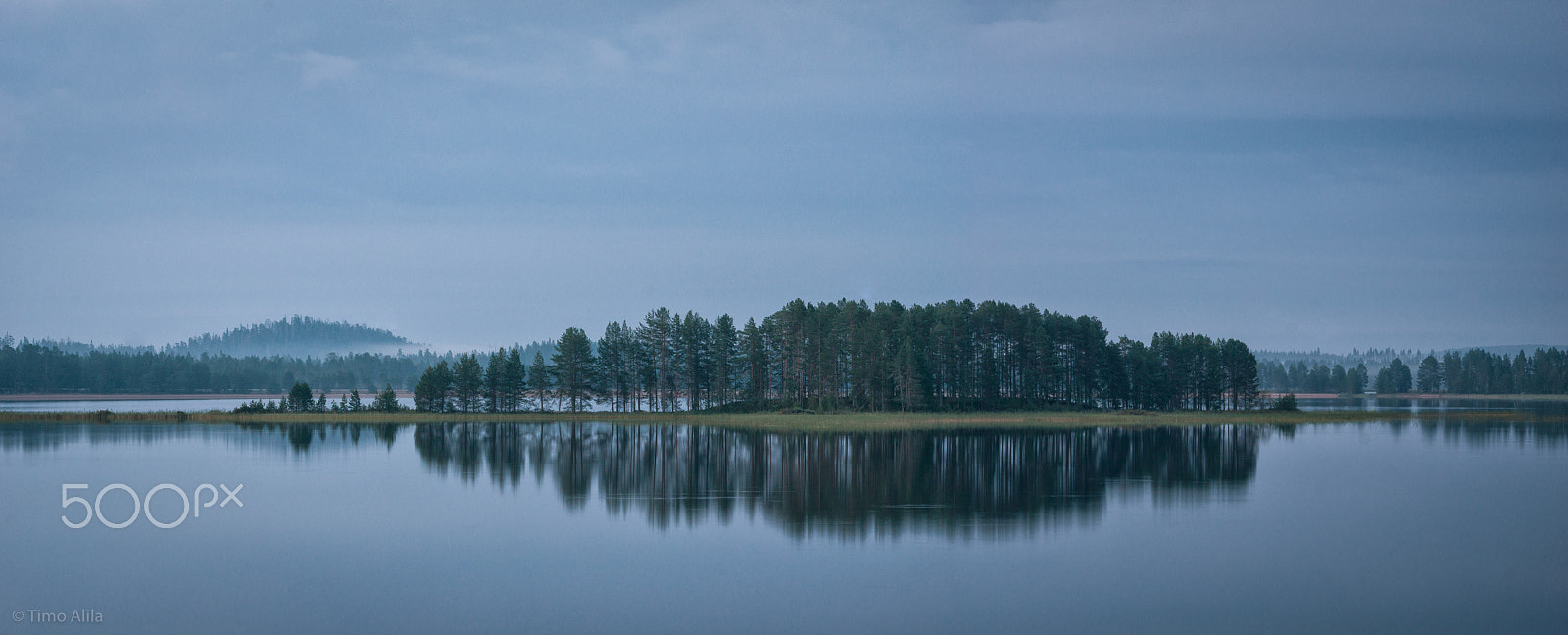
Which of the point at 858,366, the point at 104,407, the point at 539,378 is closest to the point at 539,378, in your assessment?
the point at 539,378

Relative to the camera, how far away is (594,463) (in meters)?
52.5

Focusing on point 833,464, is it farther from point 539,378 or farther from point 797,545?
point 539,378

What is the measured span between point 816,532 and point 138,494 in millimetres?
26527

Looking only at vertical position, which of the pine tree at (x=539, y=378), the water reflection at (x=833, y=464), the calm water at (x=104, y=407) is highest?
the pine tree at (x=539, y=378)

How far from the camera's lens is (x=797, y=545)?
28.1 metres

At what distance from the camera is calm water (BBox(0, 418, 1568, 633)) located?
2097 centimetres

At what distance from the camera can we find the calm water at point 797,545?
21.0 metres

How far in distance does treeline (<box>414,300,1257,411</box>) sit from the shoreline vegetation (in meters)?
6.19

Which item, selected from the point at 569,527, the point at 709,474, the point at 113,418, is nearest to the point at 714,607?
the point at 569,527

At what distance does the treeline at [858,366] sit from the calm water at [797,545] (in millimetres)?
55808

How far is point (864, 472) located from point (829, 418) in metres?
48.5

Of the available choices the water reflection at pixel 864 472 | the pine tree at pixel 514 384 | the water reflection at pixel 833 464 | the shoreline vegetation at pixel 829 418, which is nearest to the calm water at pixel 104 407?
the shoreline vegetation at pixel 829 418

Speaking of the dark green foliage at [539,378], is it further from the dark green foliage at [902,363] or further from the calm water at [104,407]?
the calm water at [104,407]

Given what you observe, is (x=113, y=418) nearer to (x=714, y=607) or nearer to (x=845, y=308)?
(x=845, y=308)
